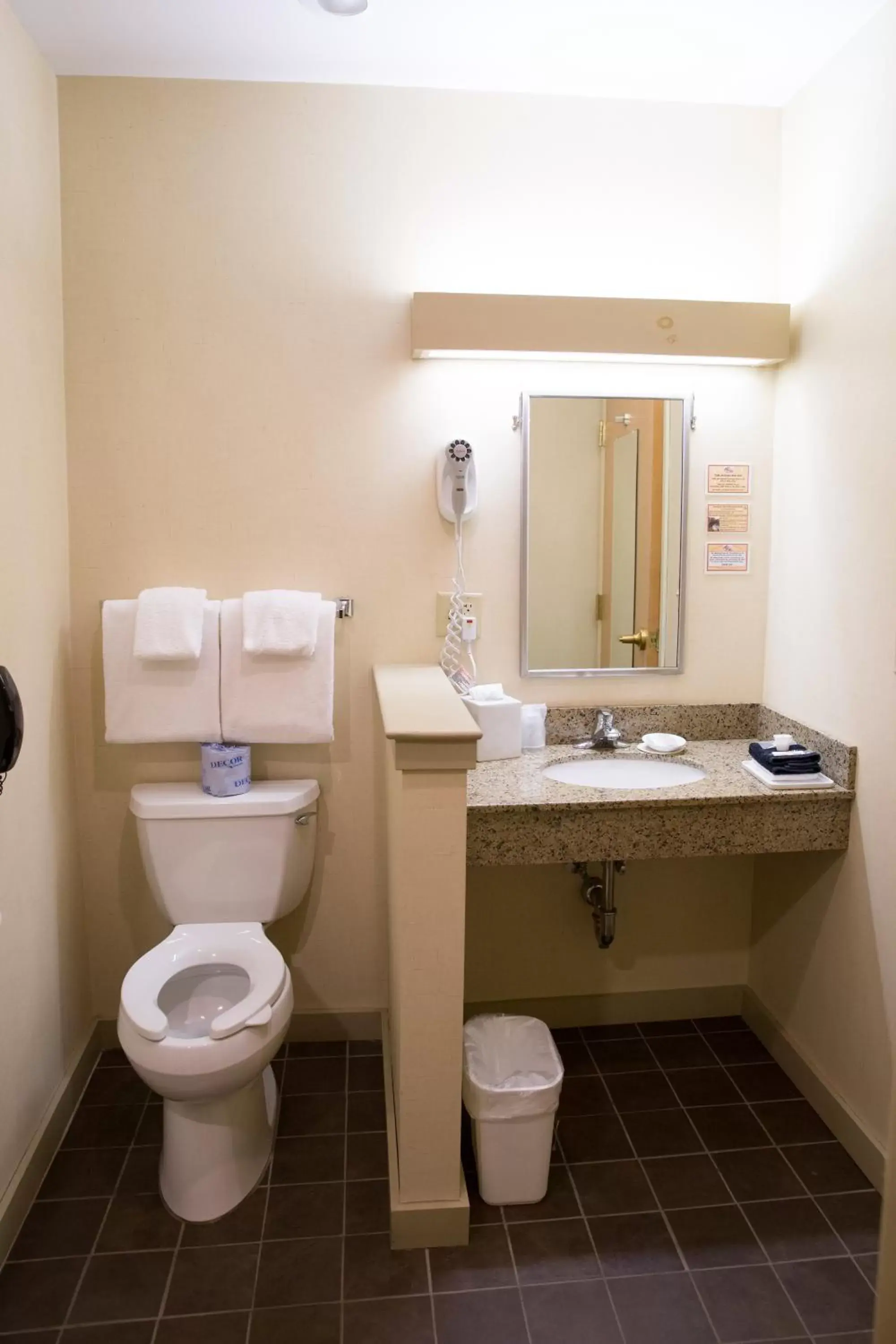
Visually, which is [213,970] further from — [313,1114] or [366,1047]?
[366,1047]

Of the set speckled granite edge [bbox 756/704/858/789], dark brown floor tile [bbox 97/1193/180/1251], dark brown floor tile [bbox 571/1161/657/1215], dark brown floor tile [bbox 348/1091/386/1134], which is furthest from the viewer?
dark brown floor tile [bbox 348/1091/386/1134]

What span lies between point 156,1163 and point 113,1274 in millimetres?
316

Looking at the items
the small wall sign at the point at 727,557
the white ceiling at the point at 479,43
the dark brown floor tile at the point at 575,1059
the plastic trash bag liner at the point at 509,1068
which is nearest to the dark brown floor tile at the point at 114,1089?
the plastic trash bag liner at the point at 509,1068

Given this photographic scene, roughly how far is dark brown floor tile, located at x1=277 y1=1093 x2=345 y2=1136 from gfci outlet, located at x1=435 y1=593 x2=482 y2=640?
3.88 ft

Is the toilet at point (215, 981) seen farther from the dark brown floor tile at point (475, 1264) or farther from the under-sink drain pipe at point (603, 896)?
the under-sink drain pipe at point (603, 896)

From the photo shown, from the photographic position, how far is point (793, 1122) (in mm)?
2295

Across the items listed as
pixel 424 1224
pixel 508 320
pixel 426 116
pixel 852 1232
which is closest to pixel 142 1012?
pixel 424 1224

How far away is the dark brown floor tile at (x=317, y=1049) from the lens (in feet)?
8.42

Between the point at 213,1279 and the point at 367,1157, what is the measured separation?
439 mm

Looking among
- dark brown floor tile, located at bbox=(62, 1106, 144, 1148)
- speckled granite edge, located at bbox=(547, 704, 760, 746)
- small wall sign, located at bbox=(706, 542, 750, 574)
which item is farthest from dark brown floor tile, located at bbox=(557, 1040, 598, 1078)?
small wall sign, located at bbox=(706, 542, 750, 574)

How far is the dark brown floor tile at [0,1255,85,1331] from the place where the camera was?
5.65ft

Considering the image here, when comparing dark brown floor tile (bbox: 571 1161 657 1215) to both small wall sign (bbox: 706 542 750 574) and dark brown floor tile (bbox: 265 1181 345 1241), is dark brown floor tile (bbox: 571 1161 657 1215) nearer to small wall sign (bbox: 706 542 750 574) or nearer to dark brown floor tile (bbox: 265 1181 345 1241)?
dark brown floor tile (bbox: 265 1181 345 1241)

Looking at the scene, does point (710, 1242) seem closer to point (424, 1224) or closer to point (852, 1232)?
point (852, 1232)

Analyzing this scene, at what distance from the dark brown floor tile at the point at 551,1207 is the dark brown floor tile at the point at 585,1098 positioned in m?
0.25
